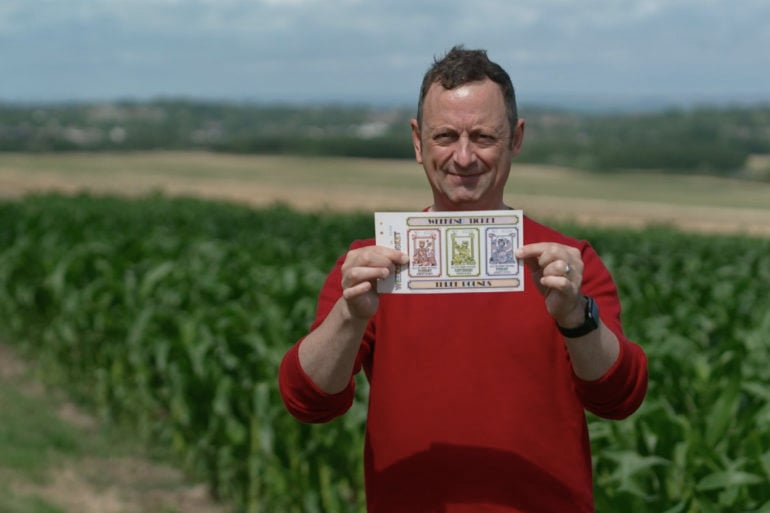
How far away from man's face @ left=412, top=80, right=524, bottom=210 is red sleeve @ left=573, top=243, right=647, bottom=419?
27 cm

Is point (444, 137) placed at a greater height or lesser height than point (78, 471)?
greater

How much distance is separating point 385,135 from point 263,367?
71.4m

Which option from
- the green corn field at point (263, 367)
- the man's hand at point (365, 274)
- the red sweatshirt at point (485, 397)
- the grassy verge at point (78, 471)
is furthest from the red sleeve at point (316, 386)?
the grassy verge at point (78, 471)

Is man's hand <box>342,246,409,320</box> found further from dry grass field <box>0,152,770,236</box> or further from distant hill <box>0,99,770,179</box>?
distant hill <box>0,99,770,179</box>

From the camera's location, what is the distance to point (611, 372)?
6.93 feet

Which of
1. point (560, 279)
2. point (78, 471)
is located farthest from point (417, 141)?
point (78, 471)

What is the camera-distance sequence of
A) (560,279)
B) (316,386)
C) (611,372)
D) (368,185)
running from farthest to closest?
1. (368,185)
2. (316,386)
3. (611,372)
4. (560,279)

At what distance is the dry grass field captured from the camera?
46750 millimetres

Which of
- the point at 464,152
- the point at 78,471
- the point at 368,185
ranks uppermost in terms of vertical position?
the point at 368,185

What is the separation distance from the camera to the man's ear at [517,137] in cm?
228

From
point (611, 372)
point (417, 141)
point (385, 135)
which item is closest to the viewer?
point (611, 372)

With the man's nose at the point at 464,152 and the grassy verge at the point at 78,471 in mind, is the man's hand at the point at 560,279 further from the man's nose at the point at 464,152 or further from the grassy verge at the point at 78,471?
the grassy verge at the point at 78,471

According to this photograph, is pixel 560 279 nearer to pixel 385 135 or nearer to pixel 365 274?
pixel 365 274

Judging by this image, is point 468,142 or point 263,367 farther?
point 263,367
